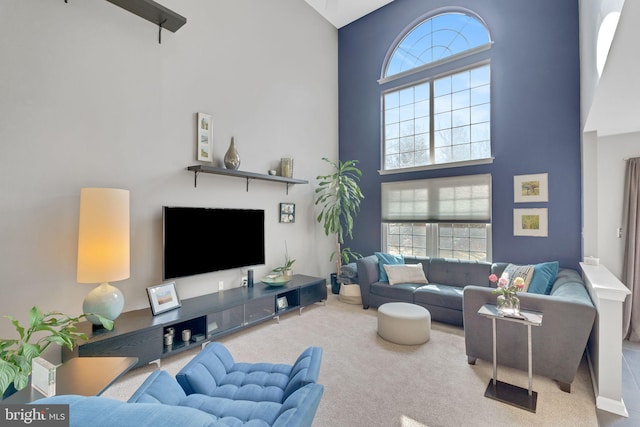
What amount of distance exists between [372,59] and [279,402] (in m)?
5.50

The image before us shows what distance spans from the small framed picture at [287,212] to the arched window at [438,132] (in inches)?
62.8

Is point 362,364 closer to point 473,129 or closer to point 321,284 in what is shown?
point 321,284

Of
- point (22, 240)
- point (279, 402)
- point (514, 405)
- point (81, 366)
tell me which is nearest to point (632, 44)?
point (514, 405)

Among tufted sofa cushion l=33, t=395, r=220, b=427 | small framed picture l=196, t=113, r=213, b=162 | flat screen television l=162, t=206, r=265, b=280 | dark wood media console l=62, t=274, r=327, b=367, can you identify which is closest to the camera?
tufted sofa cushion l=33, t=395, r=220, b=427

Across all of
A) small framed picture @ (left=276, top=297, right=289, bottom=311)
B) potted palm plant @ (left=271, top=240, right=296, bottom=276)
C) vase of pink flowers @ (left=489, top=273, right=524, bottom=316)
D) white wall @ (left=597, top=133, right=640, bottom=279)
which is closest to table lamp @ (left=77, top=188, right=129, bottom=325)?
small framed picture @ (left=276, top=297, right=289, bottom=311)

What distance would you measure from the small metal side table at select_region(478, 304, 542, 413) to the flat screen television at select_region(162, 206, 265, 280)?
2.81 meters

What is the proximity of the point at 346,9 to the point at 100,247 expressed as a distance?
534 centimetres

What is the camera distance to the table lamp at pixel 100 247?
2.40 m

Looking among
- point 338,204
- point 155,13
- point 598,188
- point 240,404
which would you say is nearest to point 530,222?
point 598,188

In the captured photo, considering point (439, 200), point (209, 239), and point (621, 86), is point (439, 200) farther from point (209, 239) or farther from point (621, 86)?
point (209, 239)

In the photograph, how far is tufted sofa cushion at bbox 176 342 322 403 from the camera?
153 cm

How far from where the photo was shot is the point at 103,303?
7.95 feet

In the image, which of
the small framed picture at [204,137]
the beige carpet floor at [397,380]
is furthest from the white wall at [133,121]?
the beige carpet floor at [397,380]

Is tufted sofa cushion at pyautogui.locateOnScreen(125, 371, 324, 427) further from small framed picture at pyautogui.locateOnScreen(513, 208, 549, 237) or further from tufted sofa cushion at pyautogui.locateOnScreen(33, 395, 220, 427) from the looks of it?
small framed picture at pyautogui.locateOnScreen(513, 208, 549, 237)
